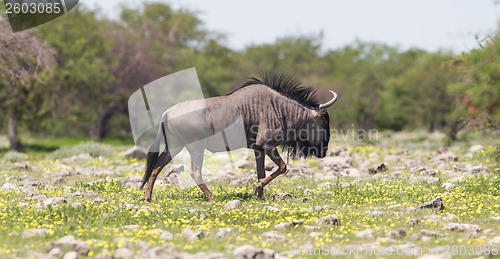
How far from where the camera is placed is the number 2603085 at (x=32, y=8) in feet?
78.3

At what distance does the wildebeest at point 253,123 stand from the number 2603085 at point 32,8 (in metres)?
16.2

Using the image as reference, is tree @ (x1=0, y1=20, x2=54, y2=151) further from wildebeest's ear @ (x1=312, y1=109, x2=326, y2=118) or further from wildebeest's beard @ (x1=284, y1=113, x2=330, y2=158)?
wildebeest's ear @ (x1=312, y1=109, x2=326, y2=118)

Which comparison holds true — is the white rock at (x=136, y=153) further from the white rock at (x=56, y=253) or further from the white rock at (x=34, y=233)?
the white rock at (x=56, y=253)

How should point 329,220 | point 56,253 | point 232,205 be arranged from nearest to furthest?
point 56,253
point 329,220
point 232,205

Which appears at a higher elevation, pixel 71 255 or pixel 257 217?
pixel 71 255

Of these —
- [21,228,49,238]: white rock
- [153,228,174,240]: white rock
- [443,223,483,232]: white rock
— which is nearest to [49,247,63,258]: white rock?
[21,228,49,238]: white rock

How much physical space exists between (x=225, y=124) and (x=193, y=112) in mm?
685

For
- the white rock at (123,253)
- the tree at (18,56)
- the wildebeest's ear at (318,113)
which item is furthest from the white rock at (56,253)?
the tree at (18,56)

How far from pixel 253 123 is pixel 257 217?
2722 millimetres

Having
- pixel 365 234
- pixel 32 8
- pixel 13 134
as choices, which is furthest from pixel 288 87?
pixel 13 134

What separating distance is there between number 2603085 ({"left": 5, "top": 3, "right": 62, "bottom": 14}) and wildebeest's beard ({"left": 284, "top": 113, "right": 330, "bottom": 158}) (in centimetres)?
1689

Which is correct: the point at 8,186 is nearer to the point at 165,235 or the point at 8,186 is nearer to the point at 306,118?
the point at 165,235

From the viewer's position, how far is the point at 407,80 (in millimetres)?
50062

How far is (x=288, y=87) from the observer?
38.5ft
